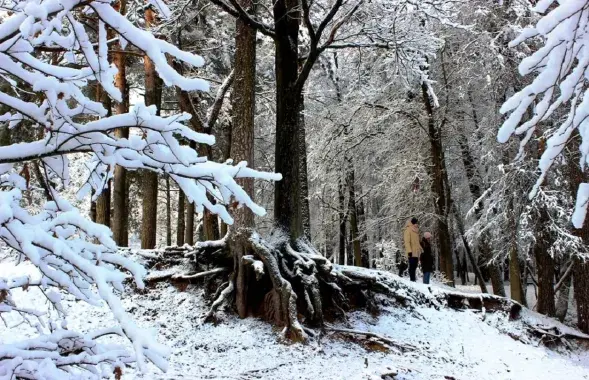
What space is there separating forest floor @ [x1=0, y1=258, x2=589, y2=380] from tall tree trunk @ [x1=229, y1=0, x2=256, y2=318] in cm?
62

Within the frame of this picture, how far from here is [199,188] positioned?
2256 millimetres

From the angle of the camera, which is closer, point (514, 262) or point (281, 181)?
point (281, 181)

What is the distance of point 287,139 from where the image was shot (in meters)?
7.58

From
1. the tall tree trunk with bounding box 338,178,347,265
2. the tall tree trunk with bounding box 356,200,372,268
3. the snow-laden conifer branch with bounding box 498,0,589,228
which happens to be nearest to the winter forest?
the snow-laden conifer branch with bounding box 498,0,589,228

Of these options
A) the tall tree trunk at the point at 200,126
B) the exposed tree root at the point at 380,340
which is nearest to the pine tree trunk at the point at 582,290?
the exposed tree root at the point at 380,340

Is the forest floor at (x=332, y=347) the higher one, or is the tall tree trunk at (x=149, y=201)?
the tall tree trunk at (x=149, y=201)

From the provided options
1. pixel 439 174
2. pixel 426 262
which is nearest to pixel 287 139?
pixel 426 262

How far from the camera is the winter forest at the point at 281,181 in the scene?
1.97 metres

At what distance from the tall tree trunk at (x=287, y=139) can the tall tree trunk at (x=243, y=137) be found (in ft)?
1.46

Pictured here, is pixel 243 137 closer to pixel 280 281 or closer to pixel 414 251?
pixel 280 281

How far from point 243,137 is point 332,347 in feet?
11.0

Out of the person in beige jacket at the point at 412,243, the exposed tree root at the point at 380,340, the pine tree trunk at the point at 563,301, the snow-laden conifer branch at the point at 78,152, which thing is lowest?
the pine tree trunk at the point at 563,301

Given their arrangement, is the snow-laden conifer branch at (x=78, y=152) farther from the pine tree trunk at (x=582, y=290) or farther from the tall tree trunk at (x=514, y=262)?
the tall tree trunk at (x=514, y=262)

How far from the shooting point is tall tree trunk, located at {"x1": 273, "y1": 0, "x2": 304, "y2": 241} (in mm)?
7555
